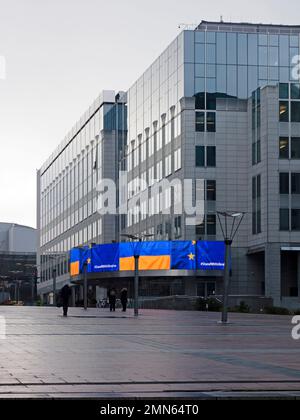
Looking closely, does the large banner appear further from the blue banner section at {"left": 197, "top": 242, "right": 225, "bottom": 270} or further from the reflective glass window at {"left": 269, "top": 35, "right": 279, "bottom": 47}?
the reflective glass window at {"left": 269, "top": 35, "right": 279, "bottom": 47}

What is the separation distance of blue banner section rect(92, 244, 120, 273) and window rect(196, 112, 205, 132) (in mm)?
18139

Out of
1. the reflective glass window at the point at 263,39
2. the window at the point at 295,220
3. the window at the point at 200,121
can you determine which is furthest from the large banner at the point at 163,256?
the reflective glass window at the point at 263,39

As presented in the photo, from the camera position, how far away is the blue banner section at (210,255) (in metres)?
86.8

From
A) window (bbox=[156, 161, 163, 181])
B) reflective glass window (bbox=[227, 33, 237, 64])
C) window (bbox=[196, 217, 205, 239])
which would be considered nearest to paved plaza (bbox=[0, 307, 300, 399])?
window (bbox=[196, 217, 205, 239])

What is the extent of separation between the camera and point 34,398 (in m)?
11.2

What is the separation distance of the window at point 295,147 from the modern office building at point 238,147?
121 millimetres

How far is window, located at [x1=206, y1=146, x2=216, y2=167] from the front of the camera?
8925 cm

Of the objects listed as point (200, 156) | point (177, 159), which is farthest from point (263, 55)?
point (177, 159)

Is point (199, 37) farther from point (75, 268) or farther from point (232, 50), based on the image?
point (75, 268)

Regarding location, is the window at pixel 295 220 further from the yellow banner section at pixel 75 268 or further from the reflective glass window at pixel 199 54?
the yellow banner section at pixel 75 268

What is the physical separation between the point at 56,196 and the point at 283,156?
74.0 meters

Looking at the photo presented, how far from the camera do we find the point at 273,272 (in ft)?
262
